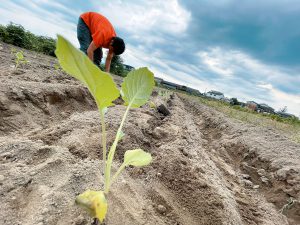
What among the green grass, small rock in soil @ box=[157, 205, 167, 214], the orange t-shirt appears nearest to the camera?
small rock in soil @ box=[157, 205, 167, 214]

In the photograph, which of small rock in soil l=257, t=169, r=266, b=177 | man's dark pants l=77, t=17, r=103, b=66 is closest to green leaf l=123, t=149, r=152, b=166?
small rock in soil l=257, t=169, r=266, b=177

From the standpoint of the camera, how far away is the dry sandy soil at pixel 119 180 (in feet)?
3.84

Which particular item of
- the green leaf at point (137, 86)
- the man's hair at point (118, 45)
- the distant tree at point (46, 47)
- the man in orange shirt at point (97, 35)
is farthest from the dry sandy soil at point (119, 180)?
the distant tree at point (46, 47)

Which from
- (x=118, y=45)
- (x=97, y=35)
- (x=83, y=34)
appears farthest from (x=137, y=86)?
(x=83, y=34)

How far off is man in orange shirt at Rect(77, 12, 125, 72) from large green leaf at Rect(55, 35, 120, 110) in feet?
12.4

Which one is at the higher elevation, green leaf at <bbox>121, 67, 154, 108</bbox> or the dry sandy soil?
green leaf at <bbox>121, 67, 154, 108</bbox>

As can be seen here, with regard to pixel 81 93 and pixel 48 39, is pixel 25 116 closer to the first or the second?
pixel 81 93

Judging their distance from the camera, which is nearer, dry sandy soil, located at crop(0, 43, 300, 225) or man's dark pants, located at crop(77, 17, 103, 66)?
dry sandy soil, located at crop(0, 43, 300, 225)

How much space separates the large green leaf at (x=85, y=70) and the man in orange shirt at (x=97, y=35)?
379 centimetres

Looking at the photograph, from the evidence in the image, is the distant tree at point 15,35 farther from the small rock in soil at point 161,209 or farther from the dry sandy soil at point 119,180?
the small rock in soil at point 161,209

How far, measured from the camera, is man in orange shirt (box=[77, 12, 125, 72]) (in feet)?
15.3

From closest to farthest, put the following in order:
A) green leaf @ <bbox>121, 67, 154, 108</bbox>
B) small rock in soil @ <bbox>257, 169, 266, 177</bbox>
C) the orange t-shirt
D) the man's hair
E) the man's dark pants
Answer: green leaf @ <bbox>121, 67, 154, 108</bbox> → small rock in soil @ <bbox>257, 169, 266, 177</bbox> → the orange t-shirt → the man's hair → the man's dark pants

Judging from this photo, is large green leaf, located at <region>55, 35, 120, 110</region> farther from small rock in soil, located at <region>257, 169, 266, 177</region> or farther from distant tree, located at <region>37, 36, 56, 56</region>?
distant tree, located at <region>37, 36, 56, 56</region>

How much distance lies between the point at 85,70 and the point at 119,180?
2.51 ft
